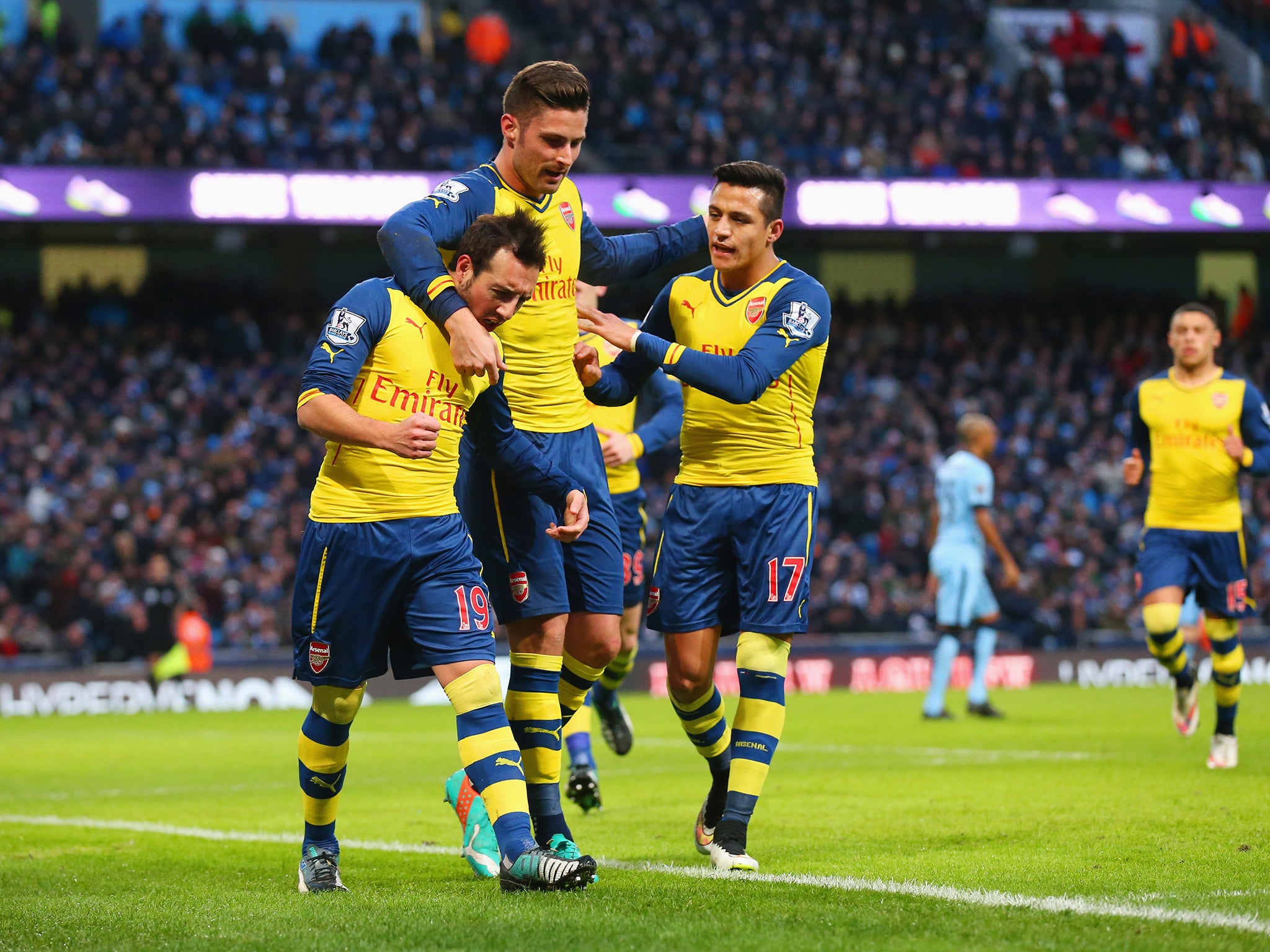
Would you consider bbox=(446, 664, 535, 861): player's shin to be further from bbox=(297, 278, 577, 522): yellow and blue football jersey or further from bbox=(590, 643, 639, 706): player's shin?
bbox=(590, 643, 639, 706): player's shin

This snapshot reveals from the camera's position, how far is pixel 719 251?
19.7 ft

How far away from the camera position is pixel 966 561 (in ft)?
46.5

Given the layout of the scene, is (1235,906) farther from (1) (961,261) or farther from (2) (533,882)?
(1) (961,261)

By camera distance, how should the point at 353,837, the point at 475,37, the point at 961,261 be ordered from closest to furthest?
the point at 353,837
the point at 475,37
the point at 961,261

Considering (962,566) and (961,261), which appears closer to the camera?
(962,566)

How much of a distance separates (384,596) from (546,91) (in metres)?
1.86

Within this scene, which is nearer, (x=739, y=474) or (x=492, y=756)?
(x=492, y=756)

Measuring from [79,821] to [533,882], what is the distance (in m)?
3.96

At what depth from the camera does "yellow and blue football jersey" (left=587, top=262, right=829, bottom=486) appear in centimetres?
589

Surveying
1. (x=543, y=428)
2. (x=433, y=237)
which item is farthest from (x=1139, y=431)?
(x=433, y=237)

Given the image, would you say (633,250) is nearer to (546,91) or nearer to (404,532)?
(546,91)

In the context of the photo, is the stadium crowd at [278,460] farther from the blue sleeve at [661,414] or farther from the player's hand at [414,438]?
the player's hand at [414,438]

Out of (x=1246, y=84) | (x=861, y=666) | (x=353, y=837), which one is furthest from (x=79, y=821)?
(x=1246, y=84)

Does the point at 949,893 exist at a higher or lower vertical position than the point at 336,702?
lower
